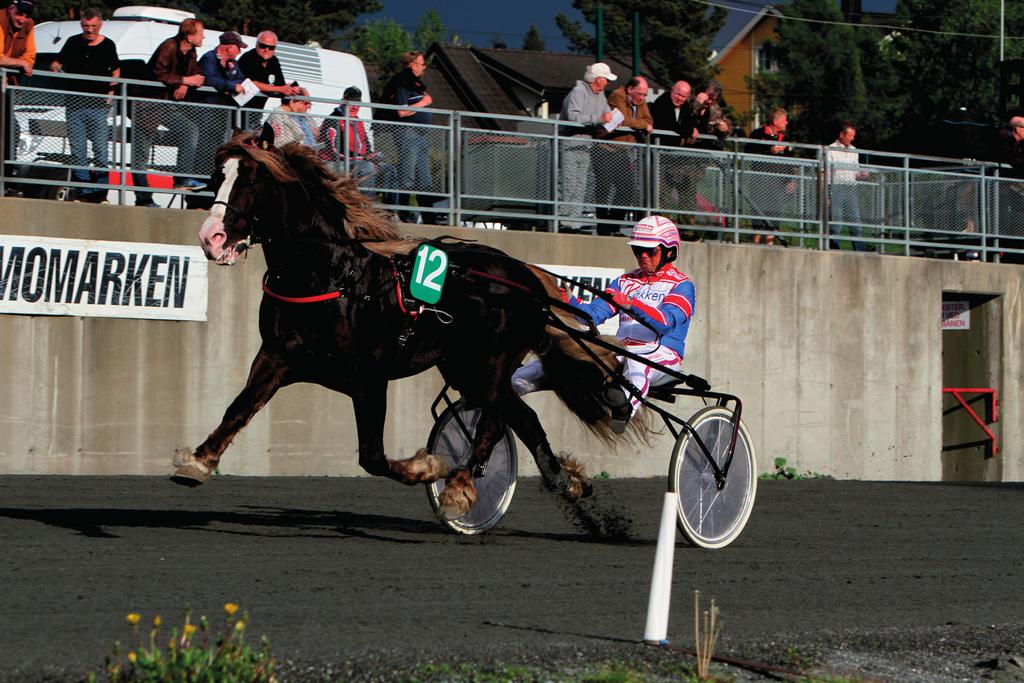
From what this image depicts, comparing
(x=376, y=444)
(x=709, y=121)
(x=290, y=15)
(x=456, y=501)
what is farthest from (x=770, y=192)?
(x=290, y=15)

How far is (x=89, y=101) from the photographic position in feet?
41.6

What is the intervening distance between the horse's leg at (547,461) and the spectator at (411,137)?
17.0 feet

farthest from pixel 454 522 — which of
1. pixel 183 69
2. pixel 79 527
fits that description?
pixel 183 69

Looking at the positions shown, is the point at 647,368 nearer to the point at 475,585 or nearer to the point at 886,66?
the point at 475,585

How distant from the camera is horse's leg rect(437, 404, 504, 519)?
8594 millimetres

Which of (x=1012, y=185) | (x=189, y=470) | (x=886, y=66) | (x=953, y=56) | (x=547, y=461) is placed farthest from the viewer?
(x=886, y=66)

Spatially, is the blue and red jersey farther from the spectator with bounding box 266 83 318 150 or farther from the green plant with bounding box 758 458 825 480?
the green plant with bounding box 758 458 825 480

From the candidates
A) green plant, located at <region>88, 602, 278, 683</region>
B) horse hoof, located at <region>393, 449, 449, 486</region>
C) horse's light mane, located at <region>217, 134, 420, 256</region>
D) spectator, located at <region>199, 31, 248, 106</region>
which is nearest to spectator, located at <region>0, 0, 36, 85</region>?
spectator, located at <region>199, 31, 248, 106</region>

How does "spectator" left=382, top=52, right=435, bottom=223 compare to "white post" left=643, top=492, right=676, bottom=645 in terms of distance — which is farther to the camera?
"spectator" left=382, top=52, right=435, bottom=223

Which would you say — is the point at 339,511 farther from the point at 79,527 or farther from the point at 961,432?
the point at 961,432

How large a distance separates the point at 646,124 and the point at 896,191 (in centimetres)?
354

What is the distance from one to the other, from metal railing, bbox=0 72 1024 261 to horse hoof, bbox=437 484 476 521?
5.07 meters

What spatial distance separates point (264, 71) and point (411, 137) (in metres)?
1.51

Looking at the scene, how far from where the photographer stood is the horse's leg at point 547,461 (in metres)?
9.36
